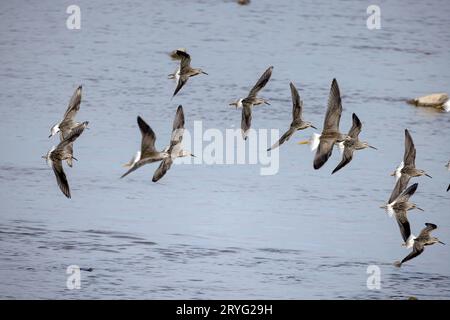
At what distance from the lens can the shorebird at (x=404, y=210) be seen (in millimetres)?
15406

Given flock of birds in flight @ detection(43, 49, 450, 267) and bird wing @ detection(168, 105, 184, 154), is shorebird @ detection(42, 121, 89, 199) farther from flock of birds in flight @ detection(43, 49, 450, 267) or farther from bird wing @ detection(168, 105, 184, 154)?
bird wing @ detection(168, 105, 184, 154)

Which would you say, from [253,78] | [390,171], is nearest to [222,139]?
[390,171]

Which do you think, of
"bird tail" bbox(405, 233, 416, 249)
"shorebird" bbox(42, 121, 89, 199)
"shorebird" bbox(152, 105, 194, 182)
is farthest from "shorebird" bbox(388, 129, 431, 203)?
"shorebird" bbox(42, 121, 89, 199)

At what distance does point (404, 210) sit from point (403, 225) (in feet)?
0.86

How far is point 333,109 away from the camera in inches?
631

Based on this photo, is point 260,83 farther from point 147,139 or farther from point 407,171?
point 147,139

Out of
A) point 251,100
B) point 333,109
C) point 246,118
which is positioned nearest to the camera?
point 333,109

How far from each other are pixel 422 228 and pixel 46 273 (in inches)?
182


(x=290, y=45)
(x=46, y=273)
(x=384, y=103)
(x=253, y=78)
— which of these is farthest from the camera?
(x=290, y=45)

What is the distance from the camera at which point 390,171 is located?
61.9 ft

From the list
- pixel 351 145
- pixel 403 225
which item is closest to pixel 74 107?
pixel 351 145

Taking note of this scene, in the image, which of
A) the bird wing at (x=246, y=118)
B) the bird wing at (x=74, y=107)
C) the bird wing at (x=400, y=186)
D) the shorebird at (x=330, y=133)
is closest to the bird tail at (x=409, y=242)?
the bird wing at (x=400, y=186)

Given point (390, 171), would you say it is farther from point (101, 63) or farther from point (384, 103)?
point (101, 63)

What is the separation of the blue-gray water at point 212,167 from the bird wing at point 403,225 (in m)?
0.42
